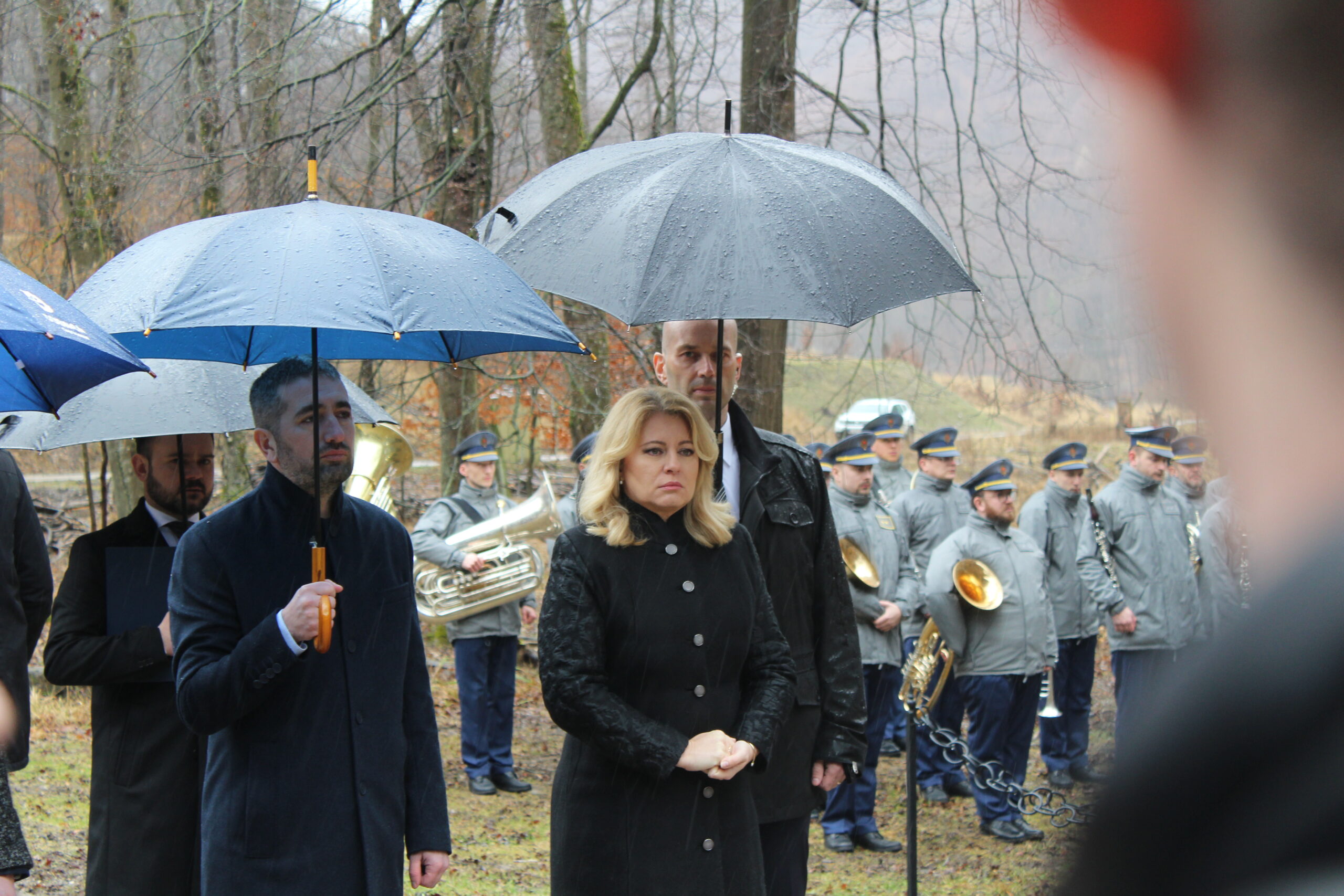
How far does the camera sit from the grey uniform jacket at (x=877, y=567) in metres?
7.91

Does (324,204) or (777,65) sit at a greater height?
(777,65)

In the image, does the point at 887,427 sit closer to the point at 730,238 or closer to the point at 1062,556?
the point at 1062,556

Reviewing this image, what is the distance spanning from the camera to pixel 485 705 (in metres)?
8.57

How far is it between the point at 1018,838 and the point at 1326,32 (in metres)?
7.72

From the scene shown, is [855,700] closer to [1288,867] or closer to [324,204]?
[324,204]

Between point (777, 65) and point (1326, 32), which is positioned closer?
point (1326, 32)

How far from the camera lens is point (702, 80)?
8.45 metres

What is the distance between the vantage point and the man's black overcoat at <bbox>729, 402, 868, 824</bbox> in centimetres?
379

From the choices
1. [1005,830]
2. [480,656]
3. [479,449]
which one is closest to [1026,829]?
[1005,830]

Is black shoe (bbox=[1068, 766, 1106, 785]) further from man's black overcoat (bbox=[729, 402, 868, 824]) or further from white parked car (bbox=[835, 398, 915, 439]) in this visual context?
white parked car (bbox=[835, 398, 915, 439])

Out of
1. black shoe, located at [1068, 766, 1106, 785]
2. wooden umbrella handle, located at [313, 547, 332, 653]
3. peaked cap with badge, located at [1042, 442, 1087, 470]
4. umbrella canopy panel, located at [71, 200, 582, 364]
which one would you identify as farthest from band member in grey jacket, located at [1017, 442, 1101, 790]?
black shoe, located at [1068, 766, 1106, 785]

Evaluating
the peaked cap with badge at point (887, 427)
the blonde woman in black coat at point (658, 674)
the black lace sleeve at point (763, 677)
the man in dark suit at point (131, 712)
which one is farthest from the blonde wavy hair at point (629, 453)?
the peaked cap with badge at point (887, 427)

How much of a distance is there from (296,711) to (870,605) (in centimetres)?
510

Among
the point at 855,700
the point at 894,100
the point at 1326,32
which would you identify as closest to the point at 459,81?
the point at 894,100
